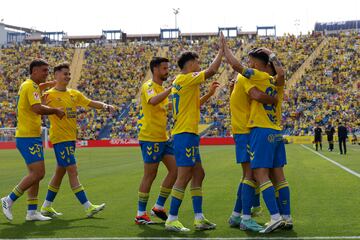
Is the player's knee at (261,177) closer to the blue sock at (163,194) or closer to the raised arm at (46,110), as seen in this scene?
the blue sock at (163,194)

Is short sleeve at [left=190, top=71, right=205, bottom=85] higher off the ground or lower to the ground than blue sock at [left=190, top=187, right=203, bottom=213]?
higher

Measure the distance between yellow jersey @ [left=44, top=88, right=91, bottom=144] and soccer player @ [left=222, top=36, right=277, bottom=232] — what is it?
9.39 feet

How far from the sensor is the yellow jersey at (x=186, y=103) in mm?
7766

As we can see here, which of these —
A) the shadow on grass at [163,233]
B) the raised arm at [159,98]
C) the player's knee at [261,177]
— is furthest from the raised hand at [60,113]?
the player's knee at [261,177]

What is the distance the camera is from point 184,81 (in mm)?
7758

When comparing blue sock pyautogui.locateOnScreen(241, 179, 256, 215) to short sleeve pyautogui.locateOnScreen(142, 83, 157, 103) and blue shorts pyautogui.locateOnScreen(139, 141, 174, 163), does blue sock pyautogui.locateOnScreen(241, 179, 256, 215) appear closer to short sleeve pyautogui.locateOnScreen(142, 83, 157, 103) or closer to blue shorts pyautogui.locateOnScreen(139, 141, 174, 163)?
blue shorts pyautogui.locateOnScreen(139, 141, 174, 163)

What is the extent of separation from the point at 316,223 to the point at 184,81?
→ 2.72 meters

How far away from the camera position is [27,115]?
896cm

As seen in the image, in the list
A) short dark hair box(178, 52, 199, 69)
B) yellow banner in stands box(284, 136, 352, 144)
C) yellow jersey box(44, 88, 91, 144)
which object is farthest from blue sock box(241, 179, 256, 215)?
yellow banner in stands box(284, 136, 352, 144)

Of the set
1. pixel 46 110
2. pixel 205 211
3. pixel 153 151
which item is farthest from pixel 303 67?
pixel 46 110

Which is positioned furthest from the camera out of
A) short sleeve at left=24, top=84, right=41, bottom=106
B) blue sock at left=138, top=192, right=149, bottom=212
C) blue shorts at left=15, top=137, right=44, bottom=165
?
blue shorts at left=15, top=137, right=44, bottom=165

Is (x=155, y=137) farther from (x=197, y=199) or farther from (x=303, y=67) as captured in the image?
A: (x=303, y=67)

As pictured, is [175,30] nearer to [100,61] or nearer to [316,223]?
[100,61]

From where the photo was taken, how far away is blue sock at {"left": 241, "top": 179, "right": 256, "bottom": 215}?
7611 millimetres
